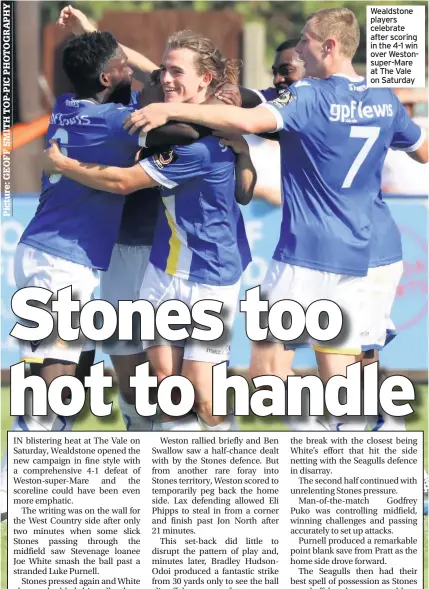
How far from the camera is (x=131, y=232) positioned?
22.1 ft

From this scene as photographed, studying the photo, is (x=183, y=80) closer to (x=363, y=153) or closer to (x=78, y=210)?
(x=78, y=210)

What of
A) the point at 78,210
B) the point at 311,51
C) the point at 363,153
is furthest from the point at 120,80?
the point at 363,153

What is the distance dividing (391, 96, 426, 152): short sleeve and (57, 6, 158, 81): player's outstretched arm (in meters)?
1.33

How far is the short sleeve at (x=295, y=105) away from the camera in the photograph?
641 cm

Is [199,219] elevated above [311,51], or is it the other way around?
→ [311,51]

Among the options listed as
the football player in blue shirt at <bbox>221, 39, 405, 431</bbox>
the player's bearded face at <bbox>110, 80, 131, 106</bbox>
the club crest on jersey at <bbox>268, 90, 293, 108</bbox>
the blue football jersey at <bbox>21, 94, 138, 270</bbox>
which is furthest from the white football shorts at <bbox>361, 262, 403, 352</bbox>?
the player's bearded face at <bbox>110, 80, 131, 106</bbox>

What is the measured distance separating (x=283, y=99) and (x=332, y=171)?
1.57ft

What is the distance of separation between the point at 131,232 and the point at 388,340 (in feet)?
5.15

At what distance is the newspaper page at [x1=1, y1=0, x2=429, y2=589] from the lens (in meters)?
6.52

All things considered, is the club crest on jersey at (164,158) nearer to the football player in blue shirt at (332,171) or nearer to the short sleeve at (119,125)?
the short sleeve at (119,125)

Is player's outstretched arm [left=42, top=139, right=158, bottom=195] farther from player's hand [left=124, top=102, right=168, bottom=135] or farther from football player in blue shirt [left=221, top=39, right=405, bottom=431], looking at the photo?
football player in blue shirt [left=221, top=39, right=405, bottom=431]

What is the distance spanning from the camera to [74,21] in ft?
22.3
